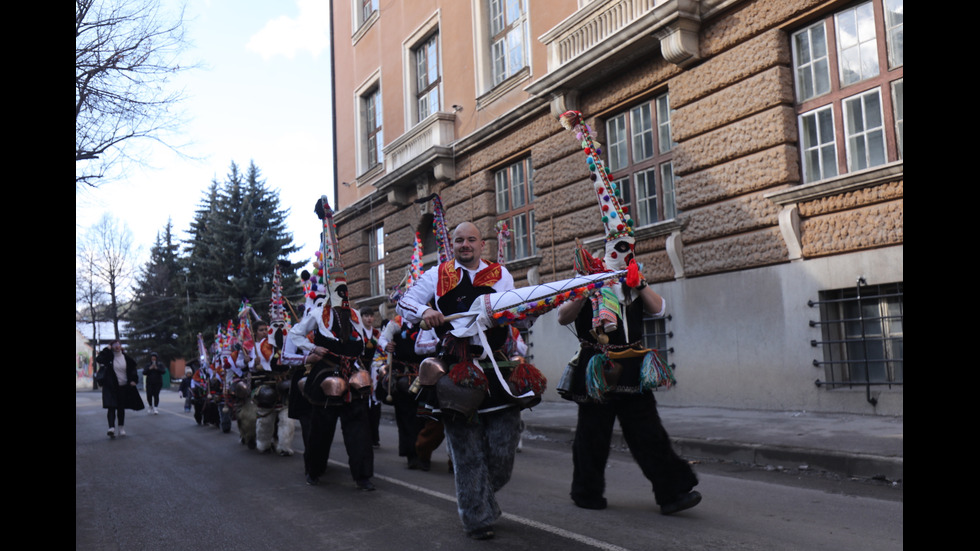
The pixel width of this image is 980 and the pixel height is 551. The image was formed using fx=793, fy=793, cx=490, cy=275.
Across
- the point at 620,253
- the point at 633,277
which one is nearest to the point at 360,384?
Result: the point at 620,253

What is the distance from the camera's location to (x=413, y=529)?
18.2ft

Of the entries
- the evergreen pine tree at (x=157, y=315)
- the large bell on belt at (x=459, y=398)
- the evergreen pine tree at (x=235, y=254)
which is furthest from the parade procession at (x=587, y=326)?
the evergreen pine tree at (x=157, y=315)

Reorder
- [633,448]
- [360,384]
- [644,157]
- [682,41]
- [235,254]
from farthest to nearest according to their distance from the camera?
[235,254], [644,157], [682,41], [360,384], [633,448]

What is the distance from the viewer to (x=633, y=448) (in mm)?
5746

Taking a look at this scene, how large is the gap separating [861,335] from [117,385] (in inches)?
530

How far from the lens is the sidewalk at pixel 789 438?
733 cm

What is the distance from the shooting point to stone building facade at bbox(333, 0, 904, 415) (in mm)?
10625

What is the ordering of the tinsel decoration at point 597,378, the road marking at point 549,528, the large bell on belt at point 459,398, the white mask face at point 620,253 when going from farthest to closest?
the white mask face at point 620,253, the tinsel decoration at point 597,378, the large bell on belt at point 459,398, the road marking at point 549,528

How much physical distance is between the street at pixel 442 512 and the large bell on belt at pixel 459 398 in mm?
849

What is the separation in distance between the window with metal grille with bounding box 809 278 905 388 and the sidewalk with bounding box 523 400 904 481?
666 millimetres

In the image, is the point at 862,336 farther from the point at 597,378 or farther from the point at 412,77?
the point at 412,77

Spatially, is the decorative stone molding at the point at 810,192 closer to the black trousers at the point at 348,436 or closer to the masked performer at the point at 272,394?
the black trousers at the point at 348,436

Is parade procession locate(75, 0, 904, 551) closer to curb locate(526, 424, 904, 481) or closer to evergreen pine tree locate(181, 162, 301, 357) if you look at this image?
curb locate(526, 424, 904, 481)
